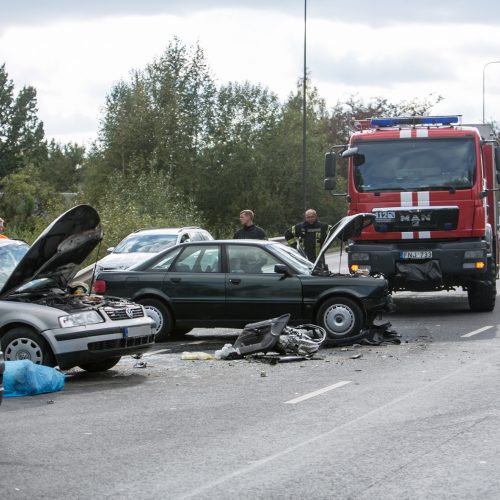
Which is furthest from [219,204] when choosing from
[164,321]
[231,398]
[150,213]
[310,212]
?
[231,398]

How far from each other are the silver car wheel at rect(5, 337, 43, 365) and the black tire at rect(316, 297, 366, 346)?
433 centimetres

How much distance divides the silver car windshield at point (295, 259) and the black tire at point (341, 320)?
628 mm

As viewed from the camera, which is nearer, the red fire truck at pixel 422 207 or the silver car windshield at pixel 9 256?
the silver car windshield at pixel 9 256

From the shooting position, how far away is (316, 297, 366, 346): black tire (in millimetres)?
14062

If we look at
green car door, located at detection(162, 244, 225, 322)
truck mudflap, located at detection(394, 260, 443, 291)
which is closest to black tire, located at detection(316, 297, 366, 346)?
green car door, located at detection(162, 244, 225, 322)

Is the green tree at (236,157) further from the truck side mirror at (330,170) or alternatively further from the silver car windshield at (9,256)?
the silver car windshield at (9,256)

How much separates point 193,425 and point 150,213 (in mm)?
31525

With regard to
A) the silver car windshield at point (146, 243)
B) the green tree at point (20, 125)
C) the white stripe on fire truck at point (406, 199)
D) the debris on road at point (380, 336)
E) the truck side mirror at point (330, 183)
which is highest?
the green tree at point (20, 125)

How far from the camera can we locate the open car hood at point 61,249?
420 inches

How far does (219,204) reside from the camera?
59.1m

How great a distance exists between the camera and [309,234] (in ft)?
68.7

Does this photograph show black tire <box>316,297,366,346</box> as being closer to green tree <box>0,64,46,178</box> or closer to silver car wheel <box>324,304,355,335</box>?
silver car wheel <box>324,304,355,335</box>

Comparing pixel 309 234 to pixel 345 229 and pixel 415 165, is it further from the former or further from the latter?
pixel 345 229

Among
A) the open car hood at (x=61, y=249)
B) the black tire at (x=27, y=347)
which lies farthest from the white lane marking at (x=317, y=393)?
the open car hood at (x=61, y=249)
